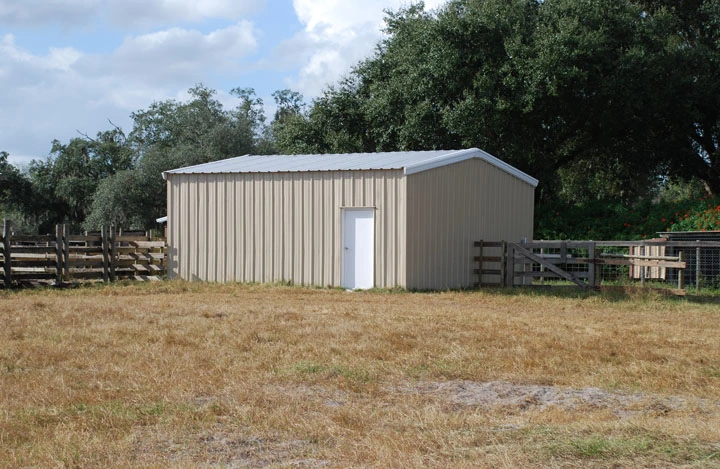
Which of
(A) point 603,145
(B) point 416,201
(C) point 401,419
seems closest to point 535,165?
(A) point 603,145

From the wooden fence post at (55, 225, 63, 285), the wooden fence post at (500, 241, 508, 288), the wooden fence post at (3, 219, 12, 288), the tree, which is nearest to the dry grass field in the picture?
the wooden fence post at (3, 219, 12, 288)

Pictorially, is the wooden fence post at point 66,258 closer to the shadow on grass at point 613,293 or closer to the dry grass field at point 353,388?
the dry grass field at point 353,388

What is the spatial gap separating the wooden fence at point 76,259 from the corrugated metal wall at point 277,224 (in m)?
0.68

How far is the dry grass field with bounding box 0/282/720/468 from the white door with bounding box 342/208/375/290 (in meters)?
4.35

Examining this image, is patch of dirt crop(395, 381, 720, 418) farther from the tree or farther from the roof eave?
the tree

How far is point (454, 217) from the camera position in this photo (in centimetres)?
1947

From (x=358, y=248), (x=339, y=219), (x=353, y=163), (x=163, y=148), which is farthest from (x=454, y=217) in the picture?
(x=163, y=148)

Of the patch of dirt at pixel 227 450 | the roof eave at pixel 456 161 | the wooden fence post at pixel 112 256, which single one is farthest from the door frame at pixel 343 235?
the patch of dirt at pixel 227 450

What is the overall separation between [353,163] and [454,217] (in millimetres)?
2666

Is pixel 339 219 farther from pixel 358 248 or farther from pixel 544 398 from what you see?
pixel 544 398

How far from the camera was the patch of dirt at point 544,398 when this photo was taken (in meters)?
6.91

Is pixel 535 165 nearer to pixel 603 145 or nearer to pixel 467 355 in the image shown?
pixel 603 145

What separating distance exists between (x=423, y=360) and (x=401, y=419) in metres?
2.65

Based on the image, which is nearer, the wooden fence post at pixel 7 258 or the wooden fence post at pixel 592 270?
the wooden fence post at pixel 7 258
